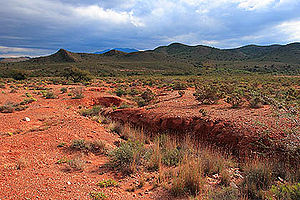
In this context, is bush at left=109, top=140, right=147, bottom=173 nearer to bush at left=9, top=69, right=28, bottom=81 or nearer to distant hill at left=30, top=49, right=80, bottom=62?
bush at left=9, top=69, right=28, bottom=81

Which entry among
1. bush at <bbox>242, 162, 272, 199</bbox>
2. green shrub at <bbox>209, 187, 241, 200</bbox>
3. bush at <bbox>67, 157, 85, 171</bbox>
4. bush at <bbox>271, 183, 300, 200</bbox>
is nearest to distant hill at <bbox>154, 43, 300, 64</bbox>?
bush at <bbox>242, 162, 272, 199</bbox>

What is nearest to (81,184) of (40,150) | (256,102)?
(40,150)

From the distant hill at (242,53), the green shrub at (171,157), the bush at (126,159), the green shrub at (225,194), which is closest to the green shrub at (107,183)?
the bush at (126,159)

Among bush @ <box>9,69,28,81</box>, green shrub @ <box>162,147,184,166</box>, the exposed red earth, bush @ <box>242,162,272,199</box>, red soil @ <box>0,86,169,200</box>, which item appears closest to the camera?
bush @ <box>242,162,272,199</box>

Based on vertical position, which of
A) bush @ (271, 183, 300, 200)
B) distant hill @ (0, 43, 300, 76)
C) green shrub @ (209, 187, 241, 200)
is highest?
distant hill @ (0, 43, 300, 76)

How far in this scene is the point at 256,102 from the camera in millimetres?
8188

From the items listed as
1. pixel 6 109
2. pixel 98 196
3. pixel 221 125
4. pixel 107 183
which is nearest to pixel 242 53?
pixel 221 125

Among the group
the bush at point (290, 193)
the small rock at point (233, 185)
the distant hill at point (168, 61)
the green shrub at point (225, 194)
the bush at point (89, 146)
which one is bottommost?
the bush at point (89, 146)

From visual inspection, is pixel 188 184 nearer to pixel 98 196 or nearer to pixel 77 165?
pixel 98 196

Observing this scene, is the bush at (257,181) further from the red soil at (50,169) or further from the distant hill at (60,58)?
the distant hill at (60,58)

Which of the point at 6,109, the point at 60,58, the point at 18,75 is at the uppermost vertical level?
the point at 60,58

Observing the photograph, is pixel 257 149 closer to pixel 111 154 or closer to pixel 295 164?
pixel 295 164

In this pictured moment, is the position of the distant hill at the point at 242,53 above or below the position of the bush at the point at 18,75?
above

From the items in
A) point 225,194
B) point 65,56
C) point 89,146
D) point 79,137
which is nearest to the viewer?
point 225,194
